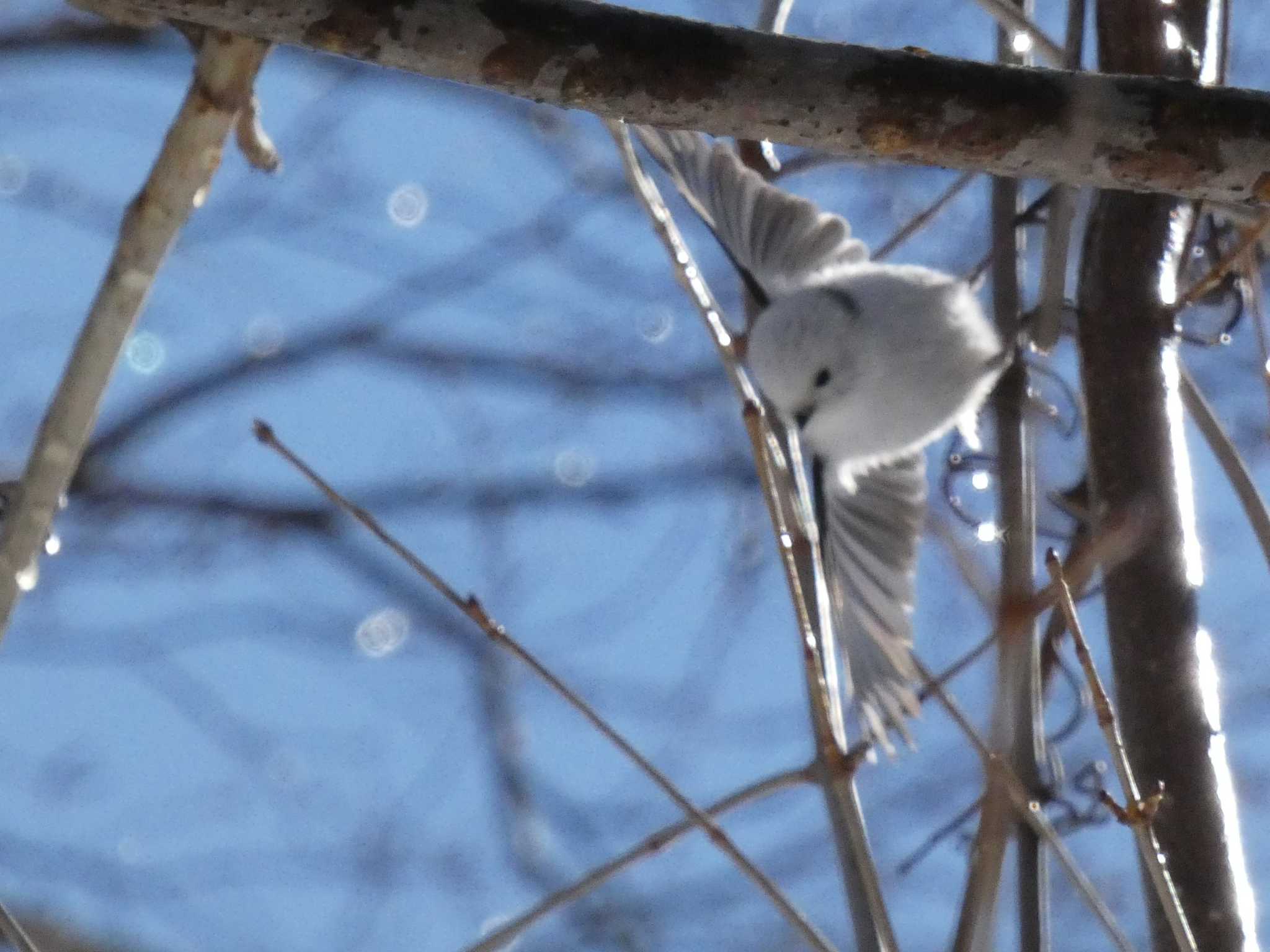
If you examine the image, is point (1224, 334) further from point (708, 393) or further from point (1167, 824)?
point (708, 393)

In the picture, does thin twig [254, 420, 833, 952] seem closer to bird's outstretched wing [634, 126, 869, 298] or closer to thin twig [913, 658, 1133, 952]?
thin twig [913, 658, 1133, 952]

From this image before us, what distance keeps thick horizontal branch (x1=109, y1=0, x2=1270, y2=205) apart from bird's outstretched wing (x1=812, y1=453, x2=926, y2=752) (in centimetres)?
74

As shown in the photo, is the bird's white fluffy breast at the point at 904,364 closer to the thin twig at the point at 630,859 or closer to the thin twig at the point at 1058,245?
the thin twig at the point at 1058,245

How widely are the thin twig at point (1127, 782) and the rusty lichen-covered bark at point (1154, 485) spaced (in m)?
0.30

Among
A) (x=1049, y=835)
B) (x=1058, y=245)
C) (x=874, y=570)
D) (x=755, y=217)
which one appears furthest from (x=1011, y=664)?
(x=755, y=217)

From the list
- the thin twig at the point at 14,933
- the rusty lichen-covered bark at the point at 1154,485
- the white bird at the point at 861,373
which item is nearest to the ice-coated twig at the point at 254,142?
the thin twig at the point at 14,933

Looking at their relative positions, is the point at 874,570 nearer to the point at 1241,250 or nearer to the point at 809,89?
the point at 1241,250

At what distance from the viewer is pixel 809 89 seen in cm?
73

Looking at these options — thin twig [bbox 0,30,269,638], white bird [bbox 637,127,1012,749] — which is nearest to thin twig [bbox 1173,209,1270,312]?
thin twig [bbox 0,30,269,638]

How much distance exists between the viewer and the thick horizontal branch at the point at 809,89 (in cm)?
72

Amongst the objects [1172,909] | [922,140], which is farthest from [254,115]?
[1172,909]

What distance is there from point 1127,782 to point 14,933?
541 mm

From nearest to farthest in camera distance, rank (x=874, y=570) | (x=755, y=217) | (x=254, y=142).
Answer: (x=254, y=142), (x=874, y=570), (x=755, y=217)

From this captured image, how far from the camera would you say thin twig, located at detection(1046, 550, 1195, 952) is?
0.68 meters
